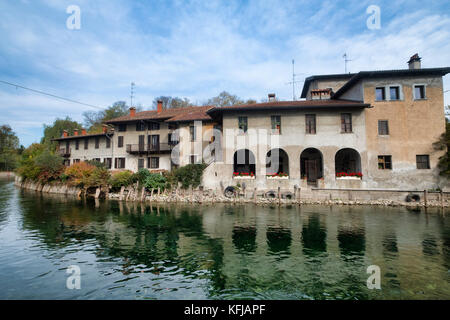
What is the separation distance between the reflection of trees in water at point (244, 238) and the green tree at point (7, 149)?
72970 millimetres

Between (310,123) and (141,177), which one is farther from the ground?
(310,123)

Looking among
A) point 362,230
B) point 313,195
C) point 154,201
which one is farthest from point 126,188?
point 362,230

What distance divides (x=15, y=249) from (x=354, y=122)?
80.6ft

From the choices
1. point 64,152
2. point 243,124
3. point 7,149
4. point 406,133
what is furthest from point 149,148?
point 7,149

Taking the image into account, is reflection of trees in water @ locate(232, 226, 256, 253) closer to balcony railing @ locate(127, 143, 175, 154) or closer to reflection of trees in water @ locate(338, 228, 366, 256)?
reflection of trees in water @ locate(338, 228, 366, 256)

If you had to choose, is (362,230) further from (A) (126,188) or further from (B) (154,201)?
(A) (126,188)

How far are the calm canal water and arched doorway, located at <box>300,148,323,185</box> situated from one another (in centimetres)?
743

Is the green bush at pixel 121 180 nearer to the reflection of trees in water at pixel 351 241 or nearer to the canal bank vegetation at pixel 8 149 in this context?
the reflection of trees in water at pixel 351 241

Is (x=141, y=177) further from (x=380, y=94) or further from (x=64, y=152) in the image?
(x=380, y=94)

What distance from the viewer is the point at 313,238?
11.0 meters

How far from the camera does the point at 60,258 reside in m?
8.65

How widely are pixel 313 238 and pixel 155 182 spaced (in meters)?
17.0

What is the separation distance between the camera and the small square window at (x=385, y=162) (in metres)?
20.4
